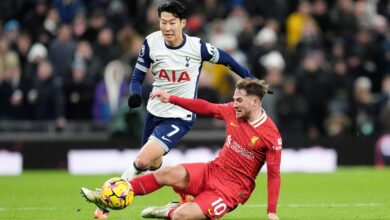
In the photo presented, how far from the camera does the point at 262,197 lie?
15.5m

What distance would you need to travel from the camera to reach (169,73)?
12.4 metres

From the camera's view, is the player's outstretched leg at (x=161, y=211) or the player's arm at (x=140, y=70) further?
the player's arm at (x=140, y=70)

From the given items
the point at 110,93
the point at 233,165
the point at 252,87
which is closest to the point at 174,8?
the point at 252,87

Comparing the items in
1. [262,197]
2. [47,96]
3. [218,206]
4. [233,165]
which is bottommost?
[262,197]

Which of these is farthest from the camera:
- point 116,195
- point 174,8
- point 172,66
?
point 172,66

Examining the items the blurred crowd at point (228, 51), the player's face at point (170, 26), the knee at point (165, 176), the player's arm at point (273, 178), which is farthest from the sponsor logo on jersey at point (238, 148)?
the blurred crowd at point (228, 51)

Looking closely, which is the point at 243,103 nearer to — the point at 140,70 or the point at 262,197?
the point at 140,70

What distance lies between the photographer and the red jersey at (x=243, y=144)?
1077cm

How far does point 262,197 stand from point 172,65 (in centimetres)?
387

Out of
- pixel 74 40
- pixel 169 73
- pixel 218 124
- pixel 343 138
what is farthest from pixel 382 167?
pixel 169 73

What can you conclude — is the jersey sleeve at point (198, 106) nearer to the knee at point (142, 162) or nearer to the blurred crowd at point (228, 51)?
the knee at point (142, 162)

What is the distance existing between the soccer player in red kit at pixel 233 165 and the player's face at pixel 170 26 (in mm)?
1547

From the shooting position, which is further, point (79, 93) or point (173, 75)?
point (79, 93)

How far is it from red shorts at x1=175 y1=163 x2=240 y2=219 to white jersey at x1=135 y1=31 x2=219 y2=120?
4.88 ft
